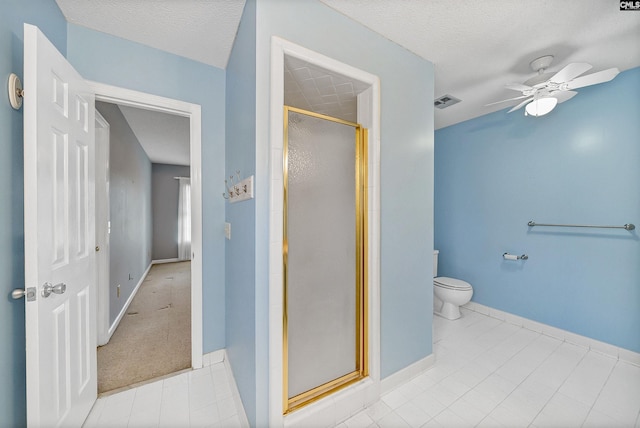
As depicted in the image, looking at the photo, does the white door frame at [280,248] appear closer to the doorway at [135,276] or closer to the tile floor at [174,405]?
the tile floor at [174,405]

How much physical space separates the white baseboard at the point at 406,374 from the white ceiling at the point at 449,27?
7.85ft

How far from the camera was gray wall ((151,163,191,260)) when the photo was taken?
6.03m

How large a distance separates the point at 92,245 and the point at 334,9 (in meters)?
2.12

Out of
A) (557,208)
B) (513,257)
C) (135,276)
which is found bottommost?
(135,276)

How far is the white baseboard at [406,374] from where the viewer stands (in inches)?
65.2

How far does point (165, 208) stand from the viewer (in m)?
6.19

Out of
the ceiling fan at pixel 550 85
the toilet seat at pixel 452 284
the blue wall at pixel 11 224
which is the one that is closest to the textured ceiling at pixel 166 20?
the blue wall at pixel 11 224

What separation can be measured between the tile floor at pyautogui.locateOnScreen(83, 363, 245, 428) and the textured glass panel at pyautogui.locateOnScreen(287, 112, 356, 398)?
1.85 ft

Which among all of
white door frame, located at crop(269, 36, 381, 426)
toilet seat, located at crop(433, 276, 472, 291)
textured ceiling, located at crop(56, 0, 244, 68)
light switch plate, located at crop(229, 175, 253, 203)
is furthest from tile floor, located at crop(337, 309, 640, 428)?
textured ceiling, located at crop(56, 0, 244, 68)

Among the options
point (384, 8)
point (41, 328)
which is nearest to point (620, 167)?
point (384, 8)

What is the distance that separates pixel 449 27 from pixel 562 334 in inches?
117

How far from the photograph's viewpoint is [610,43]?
1734 mm

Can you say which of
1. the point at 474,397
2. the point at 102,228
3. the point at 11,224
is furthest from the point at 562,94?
the point at 102,228

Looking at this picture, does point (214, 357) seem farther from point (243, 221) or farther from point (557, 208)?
point (557, 208)
